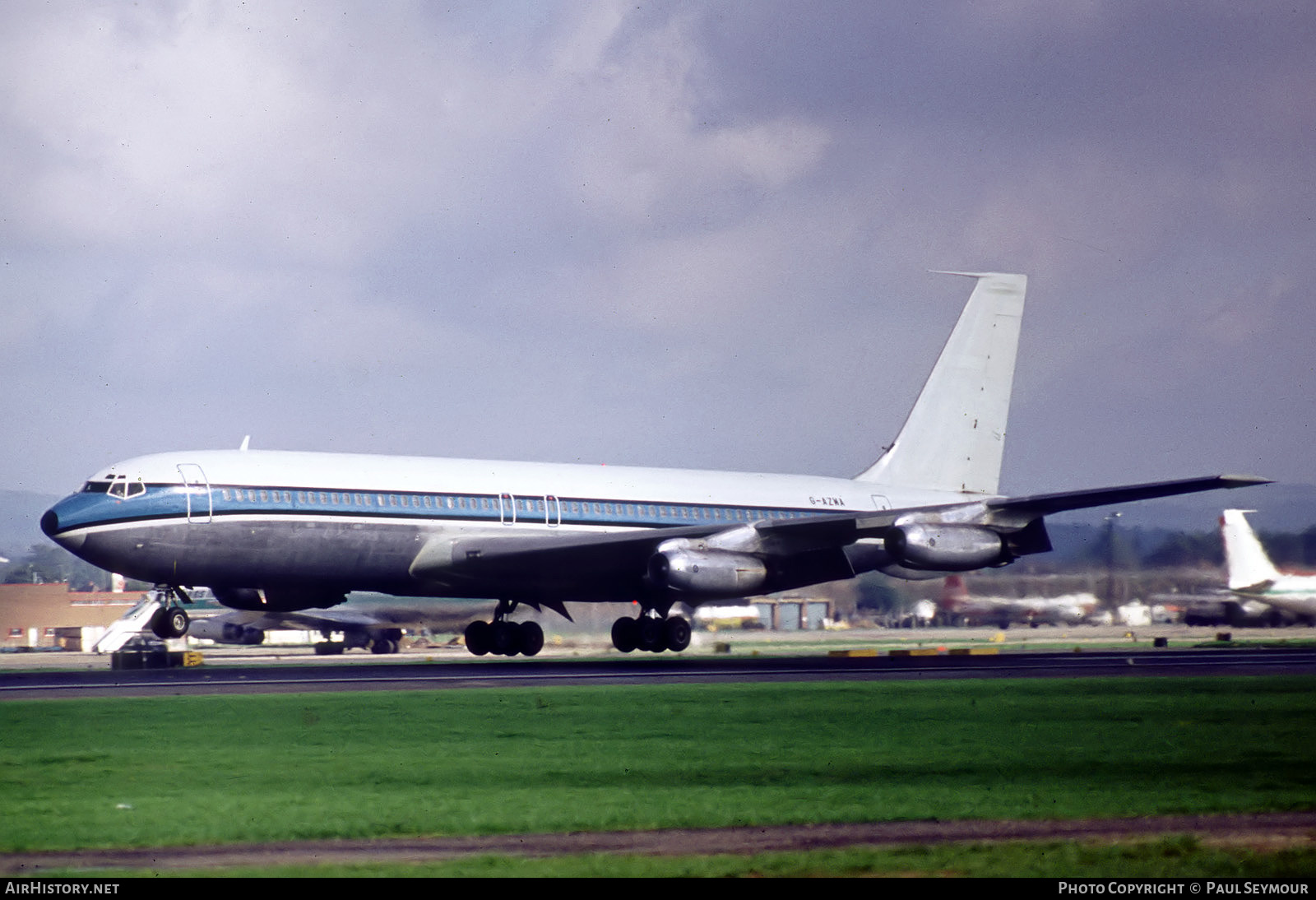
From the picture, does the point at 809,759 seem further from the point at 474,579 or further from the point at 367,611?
the point at 367,611

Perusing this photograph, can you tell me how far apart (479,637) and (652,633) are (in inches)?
204

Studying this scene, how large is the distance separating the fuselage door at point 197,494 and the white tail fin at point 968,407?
76.5ft

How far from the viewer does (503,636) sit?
4519 cm

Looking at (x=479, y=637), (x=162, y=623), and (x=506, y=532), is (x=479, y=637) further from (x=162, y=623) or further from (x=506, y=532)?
(x=162, y=623)

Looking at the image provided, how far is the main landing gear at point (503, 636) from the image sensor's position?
45.2 metres

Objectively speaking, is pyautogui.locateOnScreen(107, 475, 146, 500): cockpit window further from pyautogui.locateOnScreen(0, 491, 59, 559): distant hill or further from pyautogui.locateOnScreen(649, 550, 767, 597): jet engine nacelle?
pyautogui.locateOnScreen(649, 550, 767, 597): jet engine nacelle

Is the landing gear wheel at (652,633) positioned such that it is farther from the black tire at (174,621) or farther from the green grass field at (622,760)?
the green grass field at (622,760)

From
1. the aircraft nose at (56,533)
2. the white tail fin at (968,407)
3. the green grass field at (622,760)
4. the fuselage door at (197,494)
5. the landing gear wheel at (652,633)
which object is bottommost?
the green grass field at (622,760)

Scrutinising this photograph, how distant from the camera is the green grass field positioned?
1355 cm

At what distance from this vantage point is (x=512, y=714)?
23.5 m

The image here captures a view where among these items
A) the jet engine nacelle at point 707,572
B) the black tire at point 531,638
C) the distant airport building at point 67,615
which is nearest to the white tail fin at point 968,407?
the jet engine nacelle at point 707,572

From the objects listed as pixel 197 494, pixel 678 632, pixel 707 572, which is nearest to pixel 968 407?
pixel 678 632

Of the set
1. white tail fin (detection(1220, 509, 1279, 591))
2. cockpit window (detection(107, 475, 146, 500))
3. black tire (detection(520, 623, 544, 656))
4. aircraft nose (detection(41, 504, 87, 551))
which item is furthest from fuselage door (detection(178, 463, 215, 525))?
white tail fin (detection(1220, 509, 1279, 591))

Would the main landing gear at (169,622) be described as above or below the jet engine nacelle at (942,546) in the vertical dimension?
below
